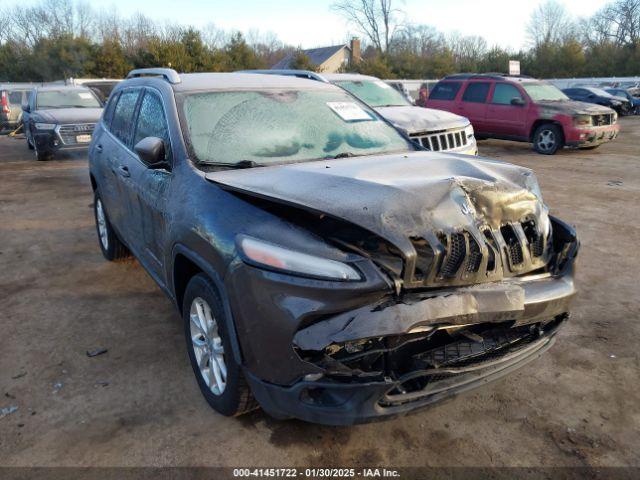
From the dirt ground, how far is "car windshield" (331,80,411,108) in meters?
4.96

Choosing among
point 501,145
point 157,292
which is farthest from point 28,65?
point 157,292

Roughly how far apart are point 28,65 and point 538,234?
42827 millimetres

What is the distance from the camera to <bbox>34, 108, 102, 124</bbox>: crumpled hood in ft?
37.0

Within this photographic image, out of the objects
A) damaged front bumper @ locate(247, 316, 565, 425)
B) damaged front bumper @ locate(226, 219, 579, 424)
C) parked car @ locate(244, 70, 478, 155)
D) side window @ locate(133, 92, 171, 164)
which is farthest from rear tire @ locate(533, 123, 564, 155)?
damaged front bumper @ locate(247, 316, 565, 425)

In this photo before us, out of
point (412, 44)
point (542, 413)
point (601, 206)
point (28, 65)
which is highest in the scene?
point (412, 44)

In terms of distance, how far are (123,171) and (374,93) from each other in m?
6.27

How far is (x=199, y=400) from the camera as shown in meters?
2.95

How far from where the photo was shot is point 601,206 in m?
7.36

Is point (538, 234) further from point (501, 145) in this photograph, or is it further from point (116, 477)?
point (501, 145)

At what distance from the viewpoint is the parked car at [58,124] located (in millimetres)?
11266

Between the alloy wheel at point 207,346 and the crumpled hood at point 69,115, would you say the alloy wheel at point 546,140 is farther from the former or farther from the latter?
the alloy wheel at point 207,346

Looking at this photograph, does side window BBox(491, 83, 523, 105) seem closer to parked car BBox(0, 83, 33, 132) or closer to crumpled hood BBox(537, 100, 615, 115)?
crumpled hood BBox(537, 100, 615, 115)

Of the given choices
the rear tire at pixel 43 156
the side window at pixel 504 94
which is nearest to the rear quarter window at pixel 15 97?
the rear tire at pixel 43 156

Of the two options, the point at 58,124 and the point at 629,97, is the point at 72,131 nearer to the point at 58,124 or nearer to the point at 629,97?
the point at 58,124
